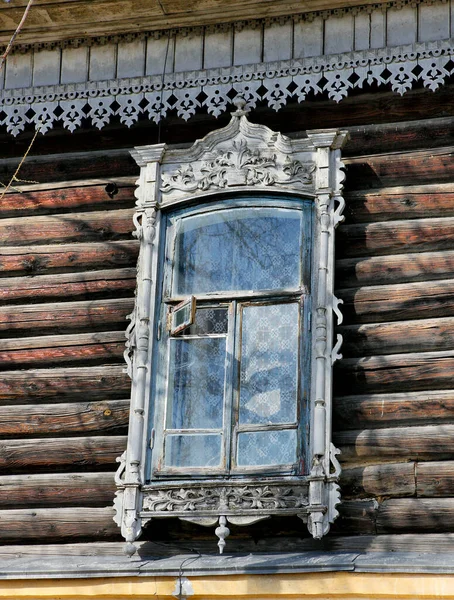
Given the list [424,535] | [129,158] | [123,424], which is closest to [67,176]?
[129,158]

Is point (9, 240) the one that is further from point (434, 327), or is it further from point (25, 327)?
point (434, 327)

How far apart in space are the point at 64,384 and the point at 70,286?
23.5 inches

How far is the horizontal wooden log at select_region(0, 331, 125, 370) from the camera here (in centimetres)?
711

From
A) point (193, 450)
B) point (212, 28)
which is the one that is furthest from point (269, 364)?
point (212, 28)

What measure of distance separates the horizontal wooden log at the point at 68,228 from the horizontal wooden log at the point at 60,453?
1.23m

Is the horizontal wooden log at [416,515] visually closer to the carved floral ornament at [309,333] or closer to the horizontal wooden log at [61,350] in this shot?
the carved floral ornament at [309,333]

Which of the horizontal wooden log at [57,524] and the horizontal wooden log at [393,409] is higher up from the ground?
the horizontal wooden log at [393,409]

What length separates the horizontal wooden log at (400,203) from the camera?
6.95 metres

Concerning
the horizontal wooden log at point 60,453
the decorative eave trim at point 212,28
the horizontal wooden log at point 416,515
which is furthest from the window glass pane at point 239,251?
the horizontal wooden log at point 416,515

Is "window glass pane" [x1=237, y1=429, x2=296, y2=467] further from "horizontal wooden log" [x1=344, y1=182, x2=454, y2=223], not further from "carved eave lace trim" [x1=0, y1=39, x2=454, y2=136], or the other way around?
"carved eave lace trim" [x1=0, y1=39, x2=454, y2=136]

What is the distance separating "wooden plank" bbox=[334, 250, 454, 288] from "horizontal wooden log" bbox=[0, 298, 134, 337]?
1228 millimetres

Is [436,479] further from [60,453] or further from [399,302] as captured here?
[60,453]

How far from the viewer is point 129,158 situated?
7.60 meters

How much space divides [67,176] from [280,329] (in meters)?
1.78
